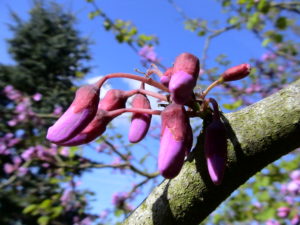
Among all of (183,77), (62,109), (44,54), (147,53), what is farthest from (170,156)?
(44,54)

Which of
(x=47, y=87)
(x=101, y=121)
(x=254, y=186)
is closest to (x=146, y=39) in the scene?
(x=254, y=186)

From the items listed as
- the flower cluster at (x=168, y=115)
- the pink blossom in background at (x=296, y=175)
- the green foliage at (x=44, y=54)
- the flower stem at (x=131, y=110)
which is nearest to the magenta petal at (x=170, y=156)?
the flower cluster at (x=168, y=115)

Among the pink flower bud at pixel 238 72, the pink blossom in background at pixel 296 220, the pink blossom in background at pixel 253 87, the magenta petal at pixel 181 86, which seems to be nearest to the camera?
the magenta petal at pixel 181 86

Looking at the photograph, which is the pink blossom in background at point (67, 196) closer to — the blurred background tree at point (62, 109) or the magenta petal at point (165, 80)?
the blurred background tree at point (62, 109)

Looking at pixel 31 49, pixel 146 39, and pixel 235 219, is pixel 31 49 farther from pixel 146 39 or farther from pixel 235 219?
pixel 235 219

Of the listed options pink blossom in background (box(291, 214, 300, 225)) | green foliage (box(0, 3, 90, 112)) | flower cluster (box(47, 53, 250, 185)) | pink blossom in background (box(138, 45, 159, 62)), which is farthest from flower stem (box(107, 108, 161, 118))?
green foliage (box(0, 3, 90, 112))

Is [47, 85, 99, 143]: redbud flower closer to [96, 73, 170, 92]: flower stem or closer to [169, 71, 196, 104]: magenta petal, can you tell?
[96, 73, 170, 92]: flower stem
